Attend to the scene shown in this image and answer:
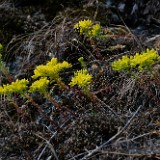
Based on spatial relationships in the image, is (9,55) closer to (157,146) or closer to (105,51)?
(105,51)

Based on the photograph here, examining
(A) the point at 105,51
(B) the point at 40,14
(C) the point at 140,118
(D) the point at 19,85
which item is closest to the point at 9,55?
(B) the point at 40,14

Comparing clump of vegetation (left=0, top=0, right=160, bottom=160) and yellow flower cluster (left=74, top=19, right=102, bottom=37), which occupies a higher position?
yellow flower cluster (left=74, top=19, right=102, bottom=37)

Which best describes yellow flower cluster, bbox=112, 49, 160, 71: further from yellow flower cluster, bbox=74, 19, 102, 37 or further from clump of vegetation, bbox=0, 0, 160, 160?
yellow flower cluster, bbox=74, 19, 102, 37

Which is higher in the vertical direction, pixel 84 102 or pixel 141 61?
pixel 141 61

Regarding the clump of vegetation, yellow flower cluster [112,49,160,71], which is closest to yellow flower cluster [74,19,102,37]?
the clump of vegetation

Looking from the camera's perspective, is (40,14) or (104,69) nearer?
(104,69)

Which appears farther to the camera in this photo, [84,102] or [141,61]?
[84,102]

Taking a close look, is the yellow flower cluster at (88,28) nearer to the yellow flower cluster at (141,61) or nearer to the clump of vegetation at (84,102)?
the clump of vegetation at (84,102)

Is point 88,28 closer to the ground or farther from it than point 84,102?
farther from it

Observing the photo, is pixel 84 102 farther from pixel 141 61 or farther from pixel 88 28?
pixel 141 61

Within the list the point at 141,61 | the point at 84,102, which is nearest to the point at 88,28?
the point at 84,102

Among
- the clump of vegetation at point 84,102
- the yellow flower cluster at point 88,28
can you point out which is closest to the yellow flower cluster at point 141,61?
→ the clump of vegetation at point 84,102
